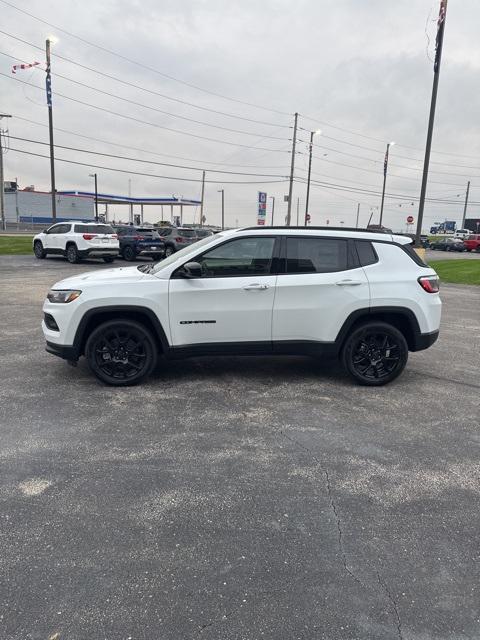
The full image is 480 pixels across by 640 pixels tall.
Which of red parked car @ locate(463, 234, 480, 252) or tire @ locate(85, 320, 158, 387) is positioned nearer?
tire @ locate(85, 320, 158, 387)

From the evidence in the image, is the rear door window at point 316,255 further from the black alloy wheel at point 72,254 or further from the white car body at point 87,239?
the black alloy wheel at point 72,254

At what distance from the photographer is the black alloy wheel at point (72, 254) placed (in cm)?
1998

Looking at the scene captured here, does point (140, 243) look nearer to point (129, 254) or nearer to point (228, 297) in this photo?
point (129, 254)

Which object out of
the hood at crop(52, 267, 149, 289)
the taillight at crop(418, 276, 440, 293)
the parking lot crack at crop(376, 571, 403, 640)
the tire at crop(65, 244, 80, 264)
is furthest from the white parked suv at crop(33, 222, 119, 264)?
the parking lot crack at crop(376, 571, 403, 640)

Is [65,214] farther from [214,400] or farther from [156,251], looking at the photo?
[214,400]

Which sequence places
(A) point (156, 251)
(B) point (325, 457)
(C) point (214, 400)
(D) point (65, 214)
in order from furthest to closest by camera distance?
(D) point (65, 214), (A) point (156, 251), (C) point (214, 400), (B) point (325, 457)

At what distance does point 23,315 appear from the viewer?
915 cm

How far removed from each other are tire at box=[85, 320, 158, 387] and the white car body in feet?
51.6

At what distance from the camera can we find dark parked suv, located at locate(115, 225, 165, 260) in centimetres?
2180

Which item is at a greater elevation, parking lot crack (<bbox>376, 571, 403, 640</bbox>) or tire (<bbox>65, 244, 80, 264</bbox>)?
tire (<bbox>65, 244, 80, 264</bbox>)

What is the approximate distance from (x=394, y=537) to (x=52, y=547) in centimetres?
203

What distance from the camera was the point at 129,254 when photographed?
22344 mm

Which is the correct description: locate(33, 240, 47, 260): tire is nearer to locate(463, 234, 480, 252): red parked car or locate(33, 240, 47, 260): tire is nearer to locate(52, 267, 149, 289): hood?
locate(52, 267, 149, 289): hood

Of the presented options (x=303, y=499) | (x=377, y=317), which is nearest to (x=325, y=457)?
(x=303, y=499)
